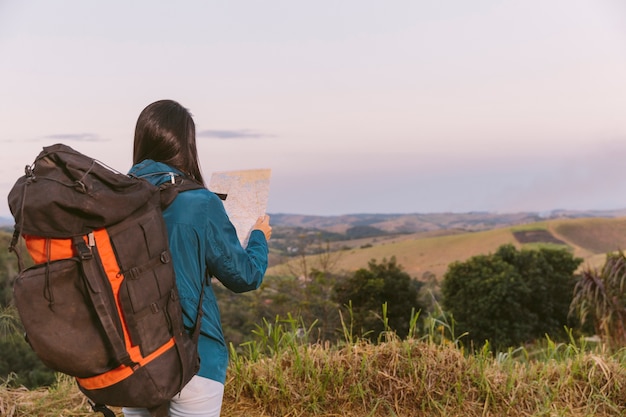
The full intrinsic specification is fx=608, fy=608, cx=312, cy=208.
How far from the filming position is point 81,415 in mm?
3797

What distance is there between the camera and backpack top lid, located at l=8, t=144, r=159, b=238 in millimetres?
1689

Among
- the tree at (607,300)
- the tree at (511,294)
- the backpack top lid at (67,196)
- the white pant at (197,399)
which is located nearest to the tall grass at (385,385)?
the white pant at (197,399)

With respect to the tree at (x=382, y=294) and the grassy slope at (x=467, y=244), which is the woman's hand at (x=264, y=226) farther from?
the grassy slope at (x=467, y=244)

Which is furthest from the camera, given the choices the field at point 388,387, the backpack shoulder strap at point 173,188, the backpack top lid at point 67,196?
the field at point 388,387

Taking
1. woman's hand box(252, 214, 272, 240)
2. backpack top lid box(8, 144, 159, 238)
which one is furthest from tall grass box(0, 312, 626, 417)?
backpack top lid box(8, 144, 159, 238)

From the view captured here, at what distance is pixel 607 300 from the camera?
48.2 ft

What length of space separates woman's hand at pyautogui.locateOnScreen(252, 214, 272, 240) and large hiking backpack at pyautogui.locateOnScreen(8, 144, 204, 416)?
0.48 metres

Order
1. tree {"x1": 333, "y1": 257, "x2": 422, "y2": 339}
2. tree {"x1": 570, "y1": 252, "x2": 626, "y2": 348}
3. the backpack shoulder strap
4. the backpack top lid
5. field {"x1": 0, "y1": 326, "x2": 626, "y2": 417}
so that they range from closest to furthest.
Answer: the backpack top lid < the backpack shoulder strap < field {"x1": 0, "y1": 326, "x2": 626, "y2": 417} < tree {"x1": 570, "y1": 252, "x2": 626, "y2": 348} < tree {"x1": 333, "y1": 257, "x2": 422, "y2": 339}

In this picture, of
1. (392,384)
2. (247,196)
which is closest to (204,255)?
(247,196)

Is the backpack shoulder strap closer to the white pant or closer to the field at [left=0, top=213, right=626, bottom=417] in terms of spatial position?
the white pant

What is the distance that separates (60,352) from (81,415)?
2339 millimetres

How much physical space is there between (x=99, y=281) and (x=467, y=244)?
74.3 meters

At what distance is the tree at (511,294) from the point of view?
2695cm

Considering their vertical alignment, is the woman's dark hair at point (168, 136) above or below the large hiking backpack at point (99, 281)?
above
